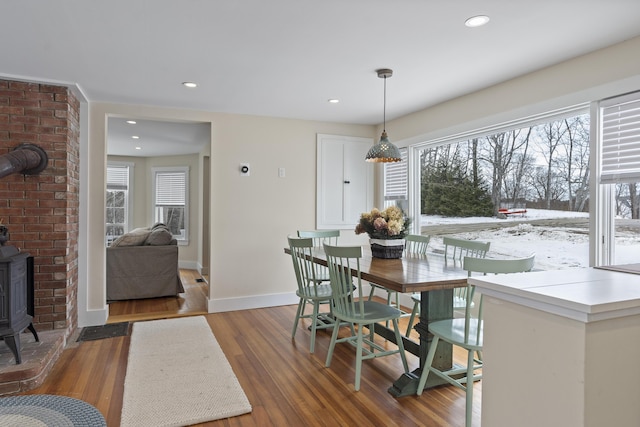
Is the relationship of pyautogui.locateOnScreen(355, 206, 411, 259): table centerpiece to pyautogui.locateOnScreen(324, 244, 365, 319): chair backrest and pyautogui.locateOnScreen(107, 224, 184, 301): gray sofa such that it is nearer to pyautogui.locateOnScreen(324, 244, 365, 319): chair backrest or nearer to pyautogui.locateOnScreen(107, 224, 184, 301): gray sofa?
pyautogui.locateOnScreen(324, 244, 365, 319): chair backrest

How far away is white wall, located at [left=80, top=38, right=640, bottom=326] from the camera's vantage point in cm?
399

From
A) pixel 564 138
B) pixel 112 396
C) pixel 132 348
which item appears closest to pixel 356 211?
pixel 564 138

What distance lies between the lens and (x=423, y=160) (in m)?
4.74

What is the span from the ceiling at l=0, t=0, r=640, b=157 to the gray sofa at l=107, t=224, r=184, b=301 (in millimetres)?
2045

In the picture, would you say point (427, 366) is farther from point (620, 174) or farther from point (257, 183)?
point (257, 183)

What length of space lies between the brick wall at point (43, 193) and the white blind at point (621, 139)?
442 centimetres

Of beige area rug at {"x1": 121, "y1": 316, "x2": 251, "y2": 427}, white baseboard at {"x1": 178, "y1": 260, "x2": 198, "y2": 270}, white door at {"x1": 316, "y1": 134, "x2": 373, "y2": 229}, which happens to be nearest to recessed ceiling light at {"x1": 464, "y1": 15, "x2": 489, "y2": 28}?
beige area rug at {"x1": 121, "y1": 316, "x2": 251, "y2": 427}

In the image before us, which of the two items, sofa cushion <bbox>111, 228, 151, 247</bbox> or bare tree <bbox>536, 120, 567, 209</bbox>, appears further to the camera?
sofa cushion <bbox>111, 228, 151, 247</bbox>

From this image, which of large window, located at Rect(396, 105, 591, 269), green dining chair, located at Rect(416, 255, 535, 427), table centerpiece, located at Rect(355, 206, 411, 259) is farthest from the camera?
table centerpiece, located at Rect(355, 206, 411, 259)

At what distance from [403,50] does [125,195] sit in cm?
700

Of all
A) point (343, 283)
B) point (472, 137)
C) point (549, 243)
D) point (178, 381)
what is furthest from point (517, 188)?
point (178, 381)

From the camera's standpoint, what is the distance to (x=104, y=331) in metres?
3.82

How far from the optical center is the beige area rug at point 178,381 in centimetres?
228

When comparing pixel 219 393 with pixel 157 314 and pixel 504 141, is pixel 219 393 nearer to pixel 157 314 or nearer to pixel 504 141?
pixel 157 314
